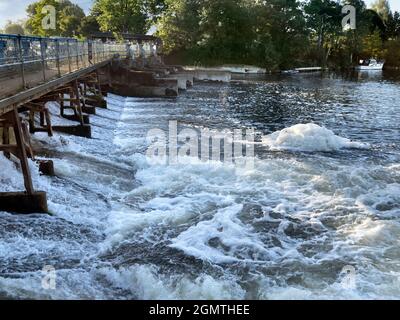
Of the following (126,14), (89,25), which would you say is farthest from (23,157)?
(89,25)

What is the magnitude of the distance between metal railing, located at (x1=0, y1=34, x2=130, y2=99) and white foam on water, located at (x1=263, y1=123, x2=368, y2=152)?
8.42 metres

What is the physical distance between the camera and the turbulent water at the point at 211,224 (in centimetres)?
718

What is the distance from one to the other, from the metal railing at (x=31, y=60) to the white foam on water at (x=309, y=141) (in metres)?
8.42

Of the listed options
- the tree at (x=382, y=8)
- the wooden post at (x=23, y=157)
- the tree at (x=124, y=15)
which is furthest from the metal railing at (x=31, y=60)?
the tree at (x=382, y=8)

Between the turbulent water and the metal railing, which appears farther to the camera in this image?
the metal railing

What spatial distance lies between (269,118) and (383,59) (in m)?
65.8

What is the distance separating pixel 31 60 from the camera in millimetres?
11680

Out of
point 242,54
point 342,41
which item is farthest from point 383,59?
point 242,54

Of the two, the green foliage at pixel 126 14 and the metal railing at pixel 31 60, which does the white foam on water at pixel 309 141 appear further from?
the green foliage at pixel 126 14

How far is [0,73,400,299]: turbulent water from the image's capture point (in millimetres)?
7180

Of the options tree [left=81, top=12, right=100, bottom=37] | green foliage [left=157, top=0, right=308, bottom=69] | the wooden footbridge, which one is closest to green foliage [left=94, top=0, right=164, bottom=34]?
green foliage [left=157, top=0, right=308, bottom=69]

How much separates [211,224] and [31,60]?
6.69 m

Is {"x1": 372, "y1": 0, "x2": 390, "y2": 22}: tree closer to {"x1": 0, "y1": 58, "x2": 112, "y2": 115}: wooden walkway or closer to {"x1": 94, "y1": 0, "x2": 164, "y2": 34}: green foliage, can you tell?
{"x1": 94, "y1": 0, "x2": 164, "y2": 34}: green foliage
